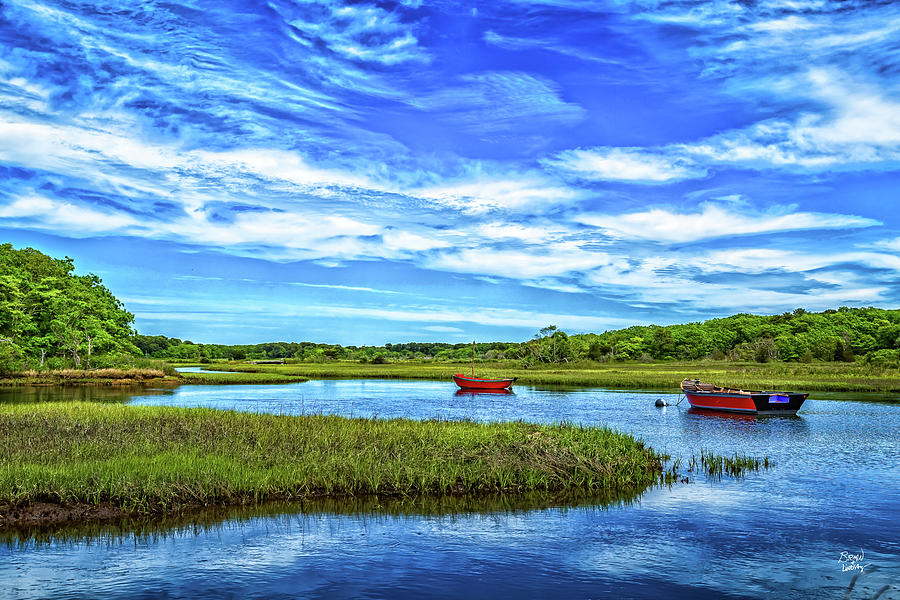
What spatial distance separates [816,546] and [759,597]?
4448 mm

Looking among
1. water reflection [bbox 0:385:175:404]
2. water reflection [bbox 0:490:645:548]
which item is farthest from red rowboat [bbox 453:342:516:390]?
water reflection [bbox 0:490:645:548]

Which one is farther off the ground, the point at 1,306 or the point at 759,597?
the point at 1,306

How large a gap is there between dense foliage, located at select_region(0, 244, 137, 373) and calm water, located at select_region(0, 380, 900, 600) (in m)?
65.1

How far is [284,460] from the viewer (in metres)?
21.1

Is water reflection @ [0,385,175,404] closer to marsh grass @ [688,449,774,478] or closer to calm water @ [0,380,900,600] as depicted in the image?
calm water @ [0,380,900,600]

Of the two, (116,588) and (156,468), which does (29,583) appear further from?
(156,468)

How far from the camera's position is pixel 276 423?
29.3 meters

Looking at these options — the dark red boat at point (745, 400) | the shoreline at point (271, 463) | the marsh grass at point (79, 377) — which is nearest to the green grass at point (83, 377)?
the marsh grass at point (79, 377)

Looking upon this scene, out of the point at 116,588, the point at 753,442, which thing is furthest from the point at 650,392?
the point at 116,588

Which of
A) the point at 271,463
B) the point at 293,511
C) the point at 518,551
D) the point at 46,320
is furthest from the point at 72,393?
the point at 518,551

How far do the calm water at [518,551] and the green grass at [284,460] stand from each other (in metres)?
1.39

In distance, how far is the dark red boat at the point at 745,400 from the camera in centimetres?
4778

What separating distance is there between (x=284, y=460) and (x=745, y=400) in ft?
130

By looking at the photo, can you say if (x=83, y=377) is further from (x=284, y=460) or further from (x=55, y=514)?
(x=55, y=514)
